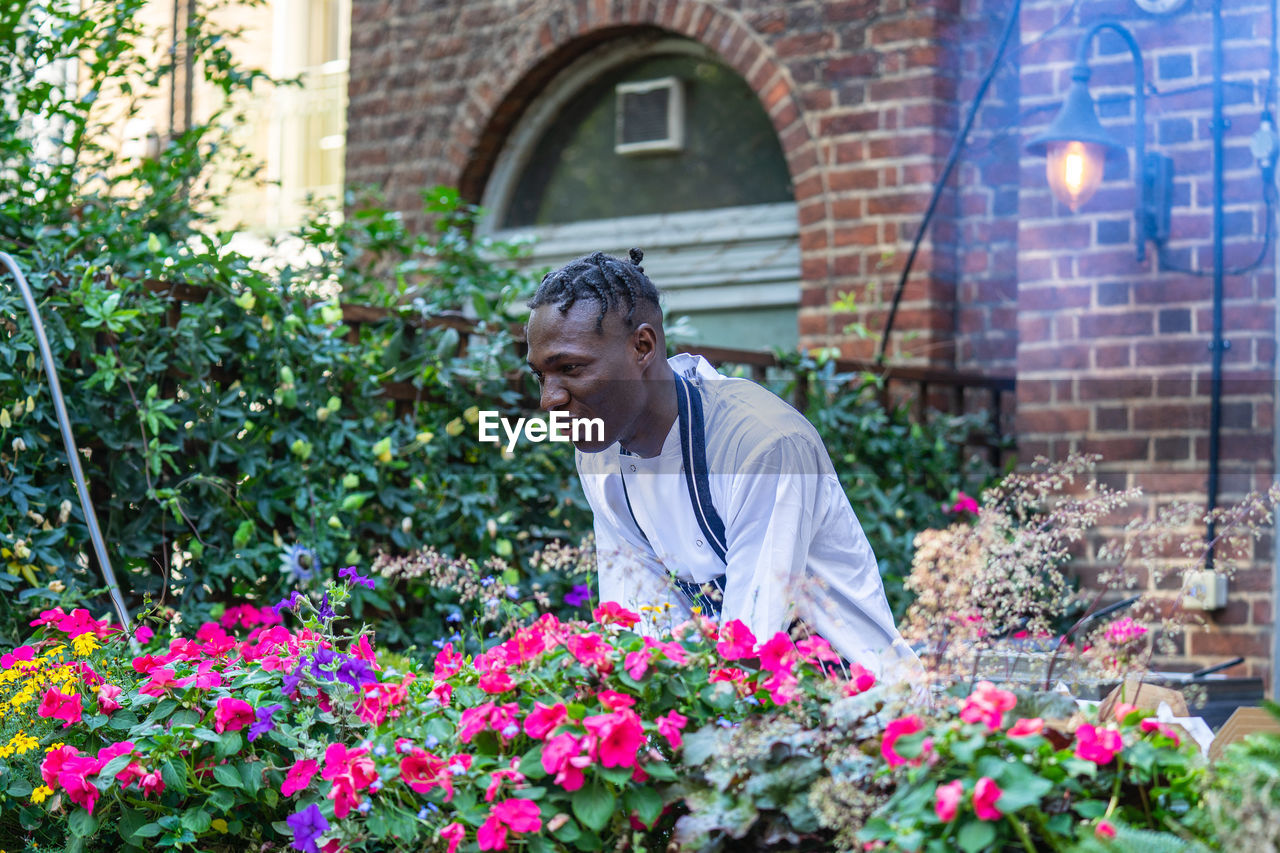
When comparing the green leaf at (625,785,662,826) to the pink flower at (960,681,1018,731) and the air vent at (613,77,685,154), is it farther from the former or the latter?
the air vent at (613,77,685,154)

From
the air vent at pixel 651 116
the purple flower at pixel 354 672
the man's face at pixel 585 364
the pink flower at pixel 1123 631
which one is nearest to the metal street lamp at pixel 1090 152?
the air vent at pixel 651 116

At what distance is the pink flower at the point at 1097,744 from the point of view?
1474 mm

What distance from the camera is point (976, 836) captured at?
4.46ft

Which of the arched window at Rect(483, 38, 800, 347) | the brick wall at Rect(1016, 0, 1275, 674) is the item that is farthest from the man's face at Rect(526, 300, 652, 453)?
the arched window at Rect(483, 38, 800, 347)

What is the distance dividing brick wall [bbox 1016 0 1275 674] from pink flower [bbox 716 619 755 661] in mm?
3119

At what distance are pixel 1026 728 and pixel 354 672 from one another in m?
1.00

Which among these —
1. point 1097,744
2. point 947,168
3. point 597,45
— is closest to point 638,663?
point 1097,744

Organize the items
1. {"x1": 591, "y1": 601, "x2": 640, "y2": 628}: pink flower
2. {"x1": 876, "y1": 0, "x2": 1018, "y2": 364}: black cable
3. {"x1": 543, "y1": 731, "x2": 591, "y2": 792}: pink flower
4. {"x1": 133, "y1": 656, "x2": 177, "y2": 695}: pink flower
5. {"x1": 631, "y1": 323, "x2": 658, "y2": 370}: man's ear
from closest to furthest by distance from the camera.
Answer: {"x1": 543, "y1": 731, "x2": 591, "y2": 792}: pink flower, {"x1": 591, "y1": 601, "x2": 640, "y2": 628}: pink flower, {"x1": 133, "y1": 656, "x2": 177, "y2": 695}: pink flower, {"x1": 631, "y1": 323, "x2": 658, "y2": 370}: man's ear, {"x1": 876, "y1": 0, "x2": 1018, "y2": 364}: black cable

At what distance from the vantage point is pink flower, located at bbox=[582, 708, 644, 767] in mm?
1576

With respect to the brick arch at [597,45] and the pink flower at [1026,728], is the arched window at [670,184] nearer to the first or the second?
the brick arch at [597,45]

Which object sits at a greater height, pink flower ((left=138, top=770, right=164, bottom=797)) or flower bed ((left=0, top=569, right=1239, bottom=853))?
flower bed ((left=0, top=569, right=1239, bottom=853))

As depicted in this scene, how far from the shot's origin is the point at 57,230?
346 cm

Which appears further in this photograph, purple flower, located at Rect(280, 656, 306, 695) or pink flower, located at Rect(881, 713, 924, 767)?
purple flower, located at Rect(280, 656, 306, 695)

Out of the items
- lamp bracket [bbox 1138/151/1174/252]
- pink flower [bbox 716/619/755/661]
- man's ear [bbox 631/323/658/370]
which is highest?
lamp bracket [bbox 1138/151/1174/252]
